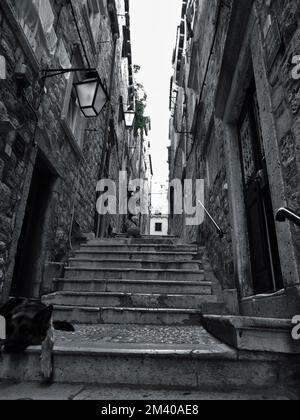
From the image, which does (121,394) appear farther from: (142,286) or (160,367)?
(142,286)

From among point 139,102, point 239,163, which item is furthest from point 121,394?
point 139,102

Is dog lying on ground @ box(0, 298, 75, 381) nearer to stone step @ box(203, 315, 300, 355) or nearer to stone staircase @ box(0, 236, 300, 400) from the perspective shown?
stone staircase @ box(0, 236, 300, 400)

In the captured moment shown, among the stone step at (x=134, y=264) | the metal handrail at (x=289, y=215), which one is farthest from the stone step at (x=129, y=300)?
the metal handrail at (x=289, y=215)

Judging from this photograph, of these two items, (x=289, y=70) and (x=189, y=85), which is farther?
(x=189, y=85)

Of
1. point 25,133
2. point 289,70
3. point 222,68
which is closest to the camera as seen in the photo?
point 289,70

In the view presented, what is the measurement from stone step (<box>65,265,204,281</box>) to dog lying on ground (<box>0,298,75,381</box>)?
7.36ft

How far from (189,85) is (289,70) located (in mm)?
7938

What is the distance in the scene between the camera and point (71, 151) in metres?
5.89

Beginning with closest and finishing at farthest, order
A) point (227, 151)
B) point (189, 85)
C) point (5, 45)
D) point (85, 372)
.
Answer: point (85, 372), point (5, 45), point (227, 151), point (189, 85)

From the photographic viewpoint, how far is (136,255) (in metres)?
5.52

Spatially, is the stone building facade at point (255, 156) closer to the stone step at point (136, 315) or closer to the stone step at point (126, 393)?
the stone step at point (136, 315)
